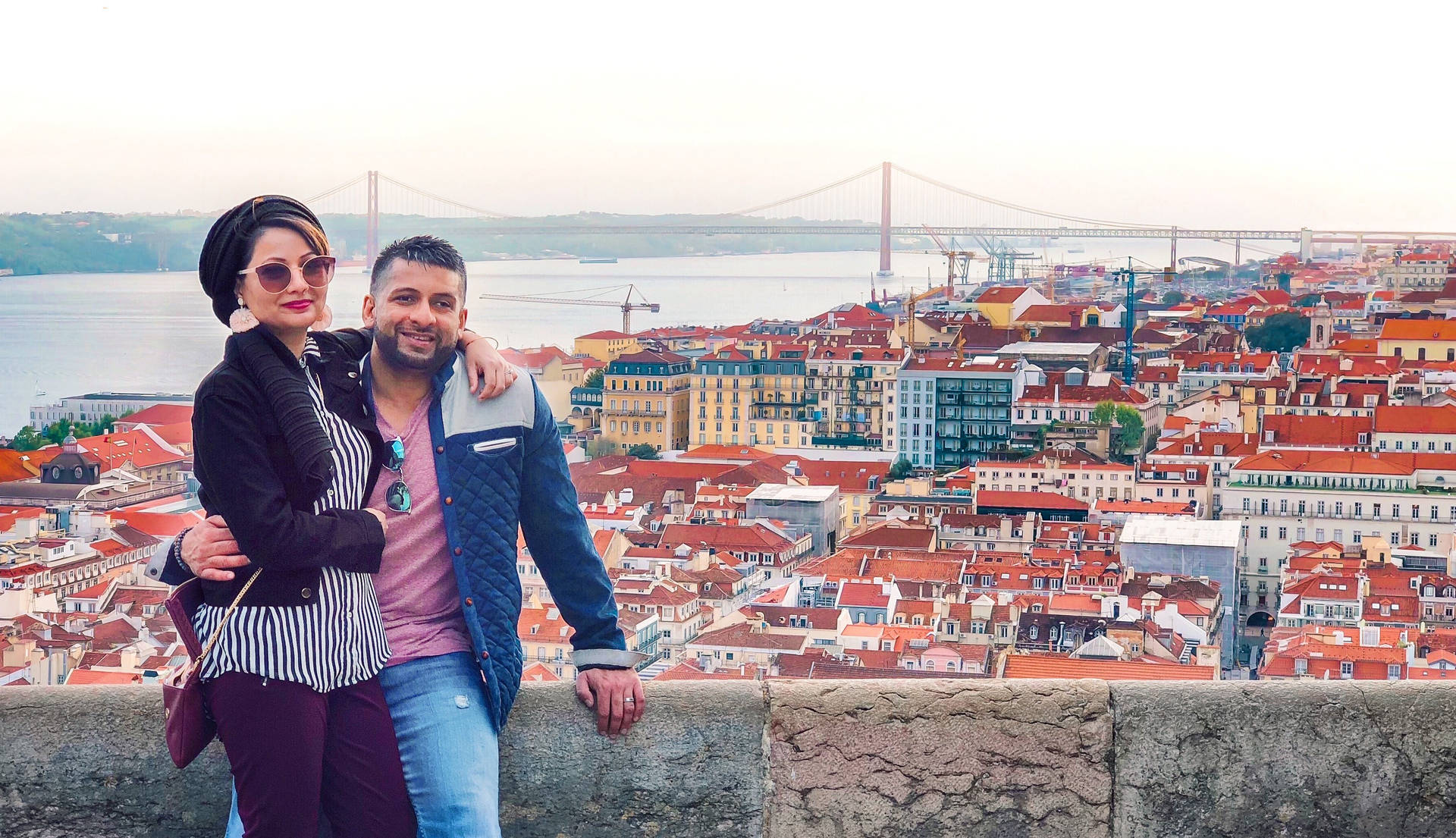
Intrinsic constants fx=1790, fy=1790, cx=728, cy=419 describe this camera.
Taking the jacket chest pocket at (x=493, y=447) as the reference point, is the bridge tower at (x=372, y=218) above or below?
above

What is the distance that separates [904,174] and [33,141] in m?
22.0

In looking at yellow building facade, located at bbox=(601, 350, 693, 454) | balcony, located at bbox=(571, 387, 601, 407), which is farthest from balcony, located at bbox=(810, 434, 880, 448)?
balcony, located at bbox=(571, 387, 601, 407)

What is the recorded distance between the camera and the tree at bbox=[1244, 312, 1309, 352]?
25984 mm

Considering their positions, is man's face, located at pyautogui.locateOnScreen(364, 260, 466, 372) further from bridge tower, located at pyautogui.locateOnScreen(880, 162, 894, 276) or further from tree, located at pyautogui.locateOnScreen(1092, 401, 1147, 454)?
bridge tower, located at pyautogui.locateOnScreen(880, 162, 894, 276)

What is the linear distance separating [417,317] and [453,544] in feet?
0.40

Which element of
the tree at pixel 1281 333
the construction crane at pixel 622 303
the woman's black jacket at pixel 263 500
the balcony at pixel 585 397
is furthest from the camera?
the construction crane at pixel 622 303

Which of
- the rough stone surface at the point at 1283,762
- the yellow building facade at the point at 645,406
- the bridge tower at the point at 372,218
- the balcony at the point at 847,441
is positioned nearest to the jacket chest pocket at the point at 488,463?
the rough stone surface at the point at 1283,762

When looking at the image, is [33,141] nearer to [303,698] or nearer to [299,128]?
[299,128]

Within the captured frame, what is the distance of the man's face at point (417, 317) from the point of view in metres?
0.95

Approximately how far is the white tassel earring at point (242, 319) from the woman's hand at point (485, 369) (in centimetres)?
12

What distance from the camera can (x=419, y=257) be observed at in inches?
37.7

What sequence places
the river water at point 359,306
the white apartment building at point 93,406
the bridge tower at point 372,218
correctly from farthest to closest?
the white apartment building at point 93,406, the bridge tower at point 372,218, the river water at point 359,306

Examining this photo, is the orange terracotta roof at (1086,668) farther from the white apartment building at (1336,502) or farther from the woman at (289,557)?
the woman at (289,557)

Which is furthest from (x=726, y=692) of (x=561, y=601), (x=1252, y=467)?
(x=1252, y=467)
